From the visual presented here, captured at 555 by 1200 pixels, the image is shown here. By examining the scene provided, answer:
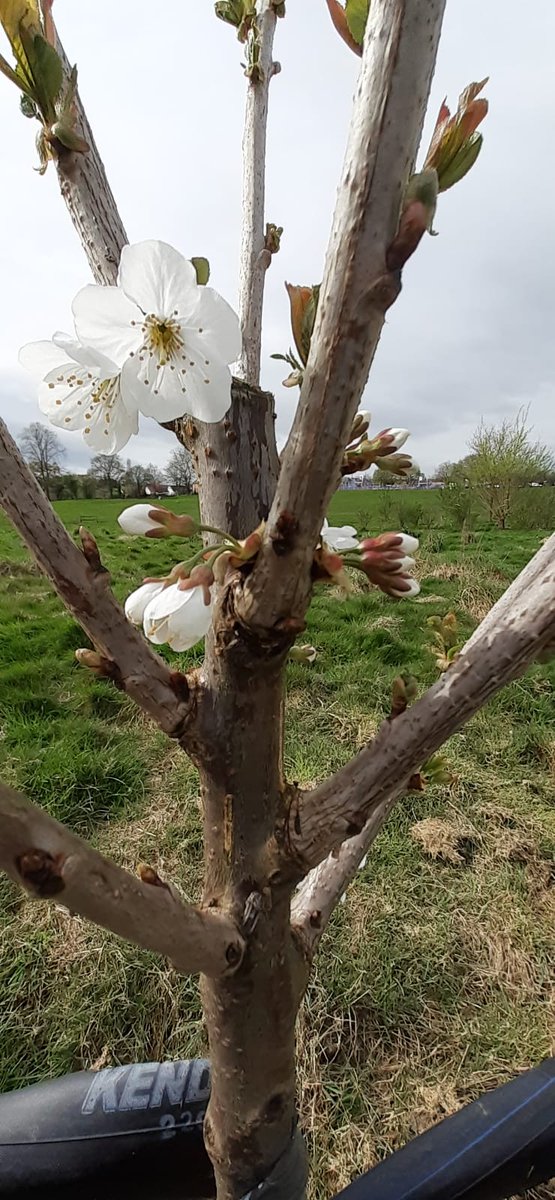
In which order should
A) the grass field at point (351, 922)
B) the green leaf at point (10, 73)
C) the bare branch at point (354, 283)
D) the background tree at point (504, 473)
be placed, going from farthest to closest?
the background tree at point (504, 473), the grass field at point (351, 922), the green leaf at point (10, 73), the bare branch at point (354, 283)

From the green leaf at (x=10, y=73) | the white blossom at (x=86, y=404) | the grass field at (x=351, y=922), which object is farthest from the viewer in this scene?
the grass field at (x=351, y=922)

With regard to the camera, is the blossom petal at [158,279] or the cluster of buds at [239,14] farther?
the cluster of buds at [239,14]

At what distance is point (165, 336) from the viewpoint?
1.57 ft

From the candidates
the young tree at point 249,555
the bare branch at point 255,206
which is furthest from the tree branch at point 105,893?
the bare branch at point 255,206

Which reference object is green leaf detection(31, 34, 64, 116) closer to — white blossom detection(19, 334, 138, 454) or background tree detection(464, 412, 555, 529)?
white blossom detection(19, 334, 138, 454)

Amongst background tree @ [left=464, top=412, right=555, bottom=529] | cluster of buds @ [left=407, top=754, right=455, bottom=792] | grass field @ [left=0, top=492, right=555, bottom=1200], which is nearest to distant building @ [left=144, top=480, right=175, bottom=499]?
cluster of buds @ [left=407, top=754, right=455, bottom=792]

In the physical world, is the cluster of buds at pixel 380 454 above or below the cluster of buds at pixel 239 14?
below

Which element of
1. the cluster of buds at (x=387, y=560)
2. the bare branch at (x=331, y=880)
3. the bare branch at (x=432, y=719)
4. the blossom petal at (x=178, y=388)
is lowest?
the bare branch at (x=331, y=880)

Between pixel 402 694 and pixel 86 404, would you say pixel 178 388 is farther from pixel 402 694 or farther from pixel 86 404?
pixel 402 694

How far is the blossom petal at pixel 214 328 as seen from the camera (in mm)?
450

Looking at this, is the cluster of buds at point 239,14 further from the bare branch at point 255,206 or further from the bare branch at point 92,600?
the bare branch at point 92,600

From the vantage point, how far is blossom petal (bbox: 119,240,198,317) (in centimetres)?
42

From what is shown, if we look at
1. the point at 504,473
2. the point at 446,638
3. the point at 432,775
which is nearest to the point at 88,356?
the point at 446,638

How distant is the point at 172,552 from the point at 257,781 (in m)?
7.31
